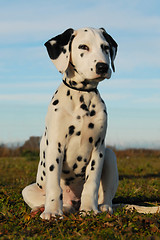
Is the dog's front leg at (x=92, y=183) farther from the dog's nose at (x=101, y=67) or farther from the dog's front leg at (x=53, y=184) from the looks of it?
the dog's nose at (x=101, y=67)

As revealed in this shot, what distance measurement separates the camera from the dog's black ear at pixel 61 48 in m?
5.16

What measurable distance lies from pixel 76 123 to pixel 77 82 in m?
0.61

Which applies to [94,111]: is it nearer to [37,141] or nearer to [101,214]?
[101,214]

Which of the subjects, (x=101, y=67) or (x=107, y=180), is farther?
(x=107, y=180)

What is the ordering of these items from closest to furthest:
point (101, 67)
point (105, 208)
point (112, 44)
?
point (101, 67)
point (105, 208)
point (112, 44)

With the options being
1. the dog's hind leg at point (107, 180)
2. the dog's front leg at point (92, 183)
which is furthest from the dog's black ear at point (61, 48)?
the dog's hind leg at point (107, 180)

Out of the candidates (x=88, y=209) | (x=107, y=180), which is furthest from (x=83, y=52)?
(x=88, y=209)

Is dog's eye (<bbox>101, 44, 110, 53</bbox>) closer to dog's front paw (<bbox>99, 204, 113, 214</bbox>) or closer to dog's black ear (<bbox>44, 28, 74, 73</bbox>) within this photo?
dog's black ear (<bbox>44, 28, 74, 73</bbox>)

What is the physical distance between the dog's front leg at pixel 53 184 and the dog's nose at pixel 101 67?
48.8 inches

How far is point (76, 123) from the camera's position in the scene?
515 cm

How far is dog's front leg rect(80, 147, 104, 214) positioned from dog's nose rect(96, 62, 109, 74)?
47.0 inches

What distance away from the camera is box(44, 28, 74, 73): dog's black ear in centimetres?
516

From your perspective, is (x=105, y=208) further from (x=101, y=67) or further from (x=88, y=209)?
(x=101, y=67)

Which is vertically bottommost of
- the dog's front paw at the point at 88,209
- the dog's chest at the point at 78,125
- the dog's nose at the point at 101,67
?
the dog's front paw at the point at 88,209
